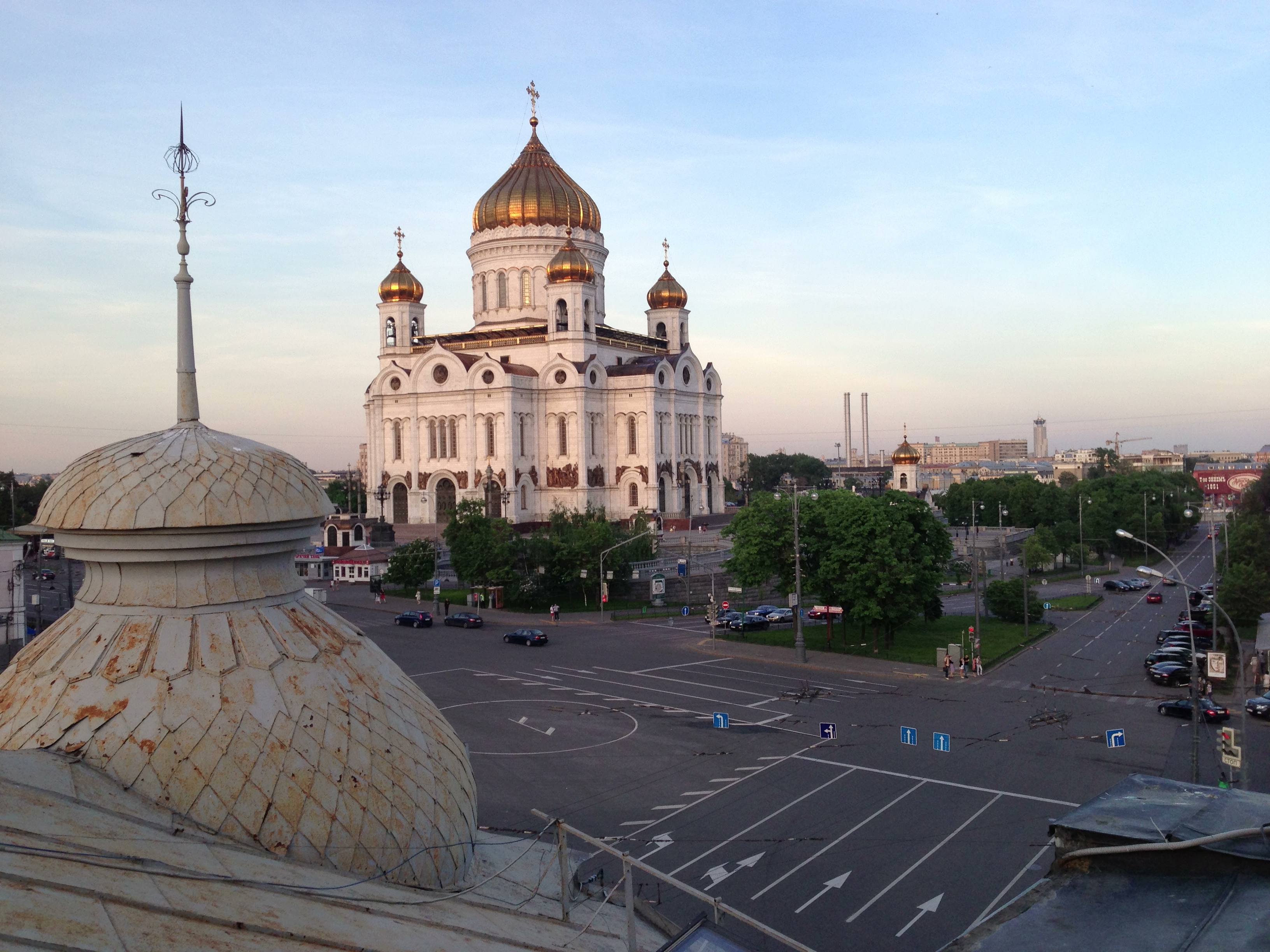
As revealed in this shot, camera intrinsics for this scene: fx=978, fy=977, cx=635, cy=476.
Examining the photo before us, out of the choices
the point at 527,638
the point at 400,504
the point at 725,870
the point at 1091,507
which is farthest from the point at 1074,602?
the point at 400,504

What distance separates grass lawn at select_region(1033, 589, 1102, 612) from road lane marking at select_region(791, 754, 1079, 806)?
104 ft

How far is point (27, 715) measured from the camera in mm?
5281

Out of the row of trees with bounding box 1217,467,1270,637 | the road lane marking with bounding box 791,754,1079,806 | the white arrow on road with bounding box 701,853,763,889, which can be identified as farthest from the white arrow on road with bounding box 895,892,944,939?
the row of trees with bounding box 1217,467,1270,637

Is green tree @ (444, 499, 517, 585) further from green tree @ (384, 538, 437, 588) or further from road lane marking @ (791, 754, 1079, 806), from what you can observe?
road lane marking @ (791, 754, 1079, 806)

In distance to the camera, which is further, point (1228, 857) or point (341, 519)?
point (341, 519)

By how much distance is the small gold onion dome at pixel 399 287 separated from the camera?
7788 centimetres

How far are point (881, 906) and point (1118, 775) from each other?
9197mm

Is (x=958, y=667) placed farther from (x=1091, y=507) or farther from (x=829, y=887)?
(x=1091, y=507)

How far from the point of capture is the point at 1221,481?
106938 millimetres

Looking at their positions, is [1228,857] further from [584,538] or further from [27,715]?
[584,538]

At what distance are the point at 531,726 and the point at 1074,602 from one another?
125 feet

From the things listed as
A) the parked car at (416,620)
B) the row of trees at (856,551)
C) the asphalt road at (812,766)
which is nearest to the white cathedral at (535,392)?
the parked car at (416,620)

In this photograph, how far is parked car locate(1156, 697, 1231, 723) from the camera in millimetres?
27297

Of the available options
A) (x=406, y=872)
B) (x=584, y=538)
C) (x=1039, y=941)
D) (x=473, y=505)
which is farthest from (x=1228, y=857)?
(x=473, y=505)
